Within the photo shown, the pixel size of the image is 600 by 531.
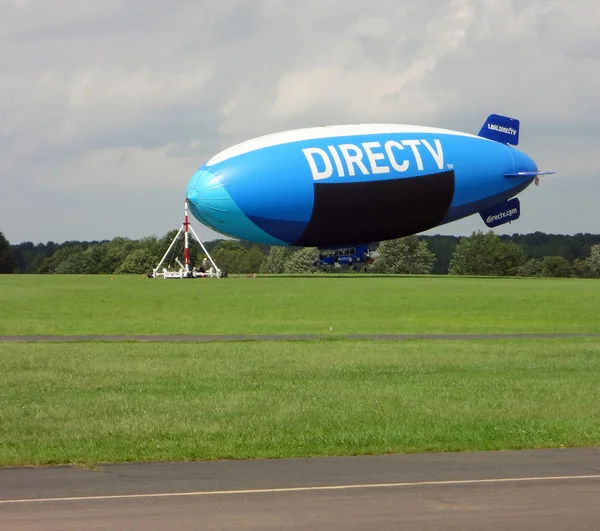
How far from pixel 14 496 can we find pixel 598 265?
15886cm

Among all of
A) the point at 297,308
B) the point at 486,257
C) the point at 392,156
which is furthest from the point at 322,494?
the point at 486,257

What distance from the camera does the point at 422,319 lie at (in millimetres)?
49531

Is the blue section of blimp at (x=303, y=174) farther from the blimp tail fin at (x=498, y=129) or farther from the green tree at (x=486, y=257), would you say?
the green tree at (x=486, y=257)

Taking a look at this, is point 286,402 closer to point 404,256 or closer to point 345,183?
point 345,183

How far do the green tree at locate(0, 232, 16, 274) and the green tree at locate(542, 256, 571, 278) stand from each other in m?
91.4

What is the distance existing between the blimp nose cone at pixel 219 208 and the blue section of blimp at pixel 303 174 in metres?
0.07

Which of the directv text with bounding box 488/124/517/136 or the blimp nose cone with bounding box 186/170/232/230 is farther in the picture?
→ the directv text with bounding box 488/124/517/136

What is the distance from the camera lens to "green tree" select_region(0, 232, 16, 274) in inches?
6294

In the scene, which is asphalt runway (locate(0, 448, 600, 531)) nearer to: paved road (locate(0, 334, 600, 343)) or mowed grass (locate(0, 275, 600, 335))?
paved road (locate(0, 334, 600, 343))

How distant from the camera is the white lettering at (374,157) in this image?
213 feet

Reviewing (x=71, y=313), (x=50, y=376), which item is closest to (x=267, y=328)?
(x=71, y=313)

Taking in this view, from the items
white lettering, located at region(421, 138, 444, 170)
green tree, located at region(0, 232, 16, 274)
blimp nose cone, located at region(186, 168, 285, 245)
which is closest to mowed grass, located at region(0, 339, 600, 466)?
blimp nose cone, located at region(186, 168, 285, 245)

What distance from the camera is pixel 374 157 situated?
6506 cm

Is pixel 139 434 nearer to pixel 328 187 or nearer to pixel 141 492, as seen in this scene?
pixel 141 492
